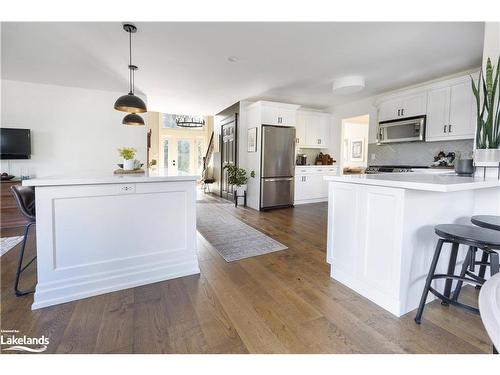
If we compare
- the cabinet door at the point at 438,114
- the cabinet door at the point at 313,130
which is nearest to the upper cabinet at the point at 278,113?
the cabinet door at the point at 313,130

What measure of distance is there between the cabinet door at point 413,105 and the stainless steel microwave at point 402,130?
10cm

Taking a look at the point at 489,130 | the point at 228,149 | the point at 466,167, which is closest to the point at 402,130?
the point at 466,167

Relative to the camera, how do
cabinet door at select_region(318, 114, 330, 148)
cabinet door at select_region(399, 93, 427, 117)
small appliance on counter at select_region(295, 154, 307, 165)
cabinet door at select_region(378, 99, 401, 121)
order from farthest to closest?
cabinet door at select_region(318, 114, 330, 148), small appliance on counter at select_region(295, 154, 307, 165), cabinet door at select_region(378, 99, 401, 121), cabinet door at select_region(399, 93, 427, 117)

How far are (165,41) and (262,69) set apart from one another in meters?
1.47

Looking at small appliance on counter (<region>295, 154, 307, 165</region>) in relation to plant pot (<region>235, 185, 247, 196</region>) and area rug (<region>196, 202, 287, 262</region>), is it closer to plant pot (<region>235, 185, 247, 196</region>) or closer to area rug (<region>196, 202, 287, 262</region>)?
plant pot (<region>235, 185, 247, 196</region>)

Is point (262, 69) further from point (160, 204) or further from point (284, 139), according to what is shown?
point (160, 204)

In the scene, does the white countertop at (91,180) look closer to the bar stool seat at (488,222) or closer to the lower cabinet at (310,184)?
the bar stool seat at (488,222)

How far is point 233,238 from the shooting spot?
3348mm

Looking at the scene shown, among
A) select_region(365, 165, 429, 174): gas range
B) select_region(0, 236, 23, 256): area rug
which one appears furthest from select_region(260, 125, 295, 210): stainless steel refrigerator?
select_region(0, 236, 23, 256): area rug

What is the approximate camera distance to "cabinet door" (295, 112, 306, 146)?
20.1ft

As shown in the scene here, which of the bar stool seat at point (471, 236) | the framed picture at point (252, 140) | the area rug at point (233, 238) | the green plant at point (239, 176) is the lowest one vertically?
the area rug at point (233, 238)

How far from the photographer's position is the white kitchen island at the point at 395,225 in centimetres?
164

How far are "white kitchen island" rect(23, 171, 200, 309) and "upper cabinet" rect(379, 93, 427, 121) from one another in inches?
165
